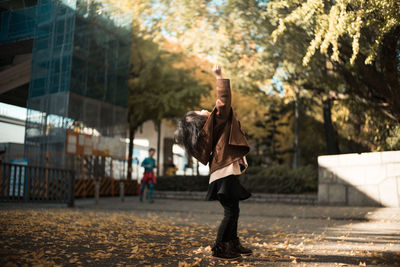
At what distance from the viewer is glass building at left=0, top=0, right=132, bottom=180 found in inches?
561

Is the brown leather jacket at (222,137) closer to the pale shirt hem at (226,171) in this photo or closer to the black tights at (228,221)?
the pale shirt hem at (226,171)

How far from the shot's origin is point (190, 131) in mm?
3932

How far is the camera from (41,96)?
14508 mm

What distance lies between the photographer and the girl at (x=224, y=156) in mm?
3666

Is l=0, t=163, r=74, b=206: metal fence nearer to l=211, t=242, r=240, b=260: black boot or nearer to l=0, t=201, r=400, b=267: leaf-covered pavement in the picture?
l=0, t=201, r=400, b=267: leaf-covered pavement

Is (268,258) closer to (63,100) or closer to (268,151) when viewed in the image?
(63,100)

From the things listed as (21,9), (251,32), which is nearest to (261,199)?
(251,32)

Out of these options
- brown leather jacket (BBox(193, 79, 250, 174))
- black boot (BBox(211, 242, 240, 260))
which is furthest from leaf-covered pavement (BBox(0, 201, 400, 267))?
brown leather jacket (BBox(193, 79, 250, 174))

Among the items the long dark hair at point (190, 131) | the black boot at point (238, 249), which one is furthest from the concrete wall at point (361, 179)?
the long dark hair at point (190, 131)

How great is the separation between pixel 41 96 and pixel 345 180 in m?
11.3

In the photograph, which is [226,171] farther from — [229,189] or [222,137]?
[222,137]

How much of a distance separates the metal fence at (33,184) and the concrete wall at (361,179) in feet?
24.1

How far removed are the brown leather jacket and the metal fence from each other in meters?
5.78

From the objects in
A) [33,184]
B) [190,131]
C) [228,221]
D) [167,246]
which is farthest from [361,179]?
[33,184]
